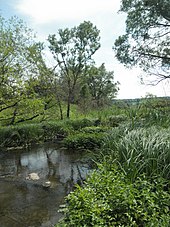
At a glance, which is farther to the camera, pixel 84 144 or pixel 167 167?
pixel 84 144

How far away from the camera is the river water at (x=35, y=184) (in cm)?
301

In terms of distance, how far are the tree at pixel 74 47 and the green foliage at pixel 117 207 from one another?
11110 mm

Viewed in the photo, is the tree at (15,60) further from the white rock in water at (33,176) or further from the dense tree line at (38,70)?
the white rock in water at (33,176)

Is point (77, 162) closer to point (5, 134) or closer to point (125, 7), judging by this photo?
point (5, 134)

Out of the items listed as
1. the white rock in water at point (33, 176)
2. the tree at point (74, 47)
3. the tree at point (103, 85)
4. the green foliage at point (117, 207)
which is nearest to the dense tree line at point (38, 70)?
the tree at point (74, 47)

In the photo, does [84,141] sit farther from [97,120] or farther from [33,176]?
[97,120]

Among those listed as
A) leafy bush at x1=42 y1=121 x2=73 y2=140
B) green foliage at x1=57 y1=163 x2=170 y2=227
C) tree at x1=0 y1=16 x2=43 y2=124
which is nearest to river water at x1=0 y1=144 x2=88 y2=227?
green foliage at x1=57 y1=163 x2=170 y2=227

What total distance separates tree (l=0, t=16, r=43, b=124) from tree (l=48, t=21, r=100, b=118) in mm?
4076

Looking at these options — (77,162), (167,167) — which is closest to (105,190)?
(167,167)

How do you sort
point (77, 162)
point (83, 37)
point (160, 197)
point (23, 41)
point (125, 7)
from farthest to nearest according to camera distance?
point (83, 37), point (125, 7), point (23, 41), point (77, 162), point (160, 197)

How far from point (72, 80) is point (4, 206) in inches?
461

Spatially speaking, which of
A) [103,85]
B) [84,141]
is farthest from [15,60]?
[103,85]

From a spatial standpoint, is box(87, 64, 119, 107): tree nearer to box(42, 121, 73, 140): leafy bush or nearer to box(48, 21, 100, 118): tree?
box(48, 21, 100, 118): tree

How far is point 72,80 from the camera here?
14.5m
